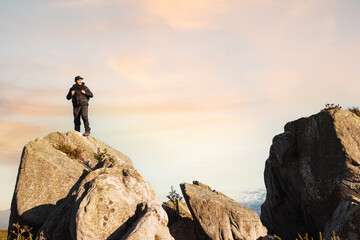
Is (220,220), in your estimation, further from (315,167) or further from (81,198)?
(81,198)

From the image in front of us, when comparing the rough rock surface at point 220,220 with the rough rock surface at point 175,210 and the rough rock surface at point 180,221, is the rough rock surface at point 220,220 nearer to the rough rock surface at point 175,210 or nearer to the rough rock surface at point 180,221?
the rough rock surface at point 180,221

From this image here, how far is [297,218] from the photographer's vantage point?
81.7 ft

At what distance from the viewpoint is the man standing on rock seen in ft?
88.8

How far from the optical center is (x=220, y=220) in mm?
19250

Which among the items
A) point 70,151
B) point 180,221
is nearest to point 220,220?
point 180,221

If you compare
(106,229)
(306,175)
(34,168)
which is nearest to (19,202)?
(34,168)

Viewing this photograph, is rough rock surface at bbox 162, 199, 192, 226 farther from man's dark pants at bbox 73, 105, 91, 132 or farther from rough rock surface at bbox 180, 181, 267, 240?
man's dark pants at bbox 73, 105, 91, 132

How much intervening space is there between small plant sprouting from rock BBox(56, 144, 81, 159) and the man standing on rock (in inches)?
Answer: 121

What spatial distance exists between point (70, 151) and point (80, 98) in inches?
192

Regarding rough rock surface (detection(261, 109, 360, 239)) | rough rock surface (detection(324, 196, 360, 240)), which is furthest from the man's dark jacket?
rough rock surface (detection(324, 196, 360, 240))

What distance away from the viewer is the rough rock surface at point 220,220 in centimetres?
1902

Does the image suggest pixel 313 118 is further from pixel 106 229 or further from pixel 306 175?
pixel 106 229

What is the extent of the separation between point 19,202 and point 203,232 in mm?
9756

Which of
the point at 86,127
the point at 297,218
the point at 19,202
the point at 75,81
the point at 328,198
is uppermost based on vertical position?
the point at 75,81
